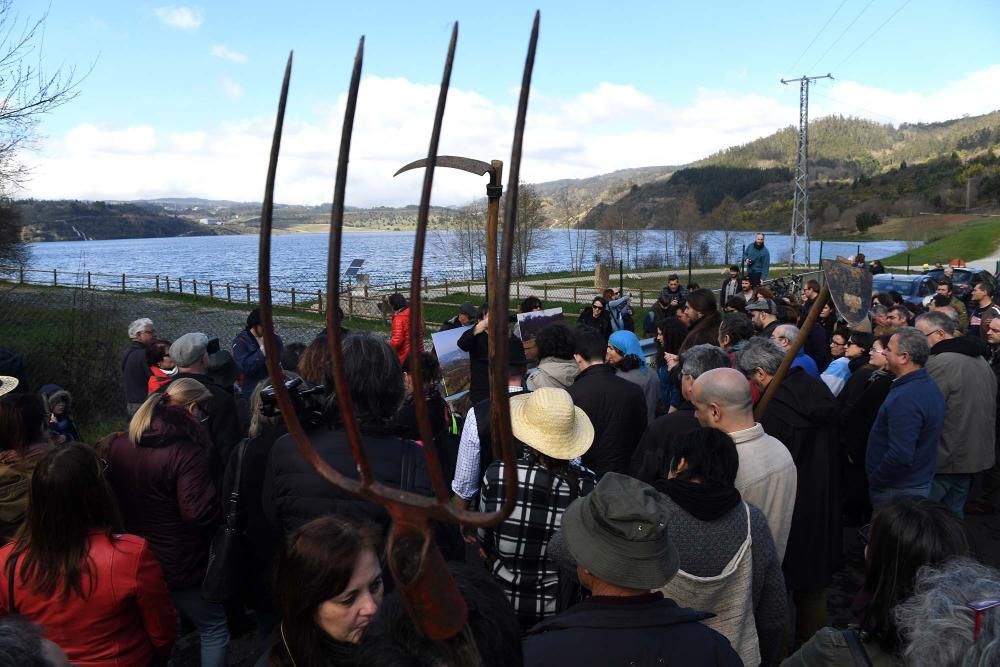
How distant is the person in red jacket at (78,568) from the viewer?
2219 millimetres

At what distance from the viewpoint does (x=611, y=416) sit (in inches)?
160

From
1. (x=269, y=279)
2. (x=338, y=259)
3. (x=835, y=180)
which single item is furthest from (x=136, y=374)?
(x=835, y=180)

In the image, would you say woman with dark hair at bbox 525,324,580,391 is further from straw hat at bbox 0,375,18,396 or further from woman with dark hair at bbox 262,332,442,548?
straw hat at bbox 0,375,18,396

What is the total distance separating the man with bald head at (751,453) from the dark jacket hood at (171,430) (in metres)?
2.27

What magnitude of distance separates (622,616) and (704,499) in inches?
27.5

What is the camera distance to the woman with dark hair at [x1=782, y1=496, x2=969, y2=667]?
1.74m

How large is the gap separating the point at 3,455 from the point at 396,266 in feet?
197

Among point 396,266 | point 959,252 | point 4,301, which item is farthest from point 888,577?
point 396,266

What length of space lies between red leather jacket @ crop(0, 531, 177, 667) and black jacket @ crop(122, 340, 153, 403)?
13.1 feet

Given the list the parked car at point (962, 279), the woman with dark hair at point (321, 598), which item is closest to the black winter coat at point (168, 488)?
the woman with dark hair at point (321, 598)

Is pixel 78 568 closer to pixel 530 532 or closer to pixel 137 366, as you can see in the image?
pixel 530 532

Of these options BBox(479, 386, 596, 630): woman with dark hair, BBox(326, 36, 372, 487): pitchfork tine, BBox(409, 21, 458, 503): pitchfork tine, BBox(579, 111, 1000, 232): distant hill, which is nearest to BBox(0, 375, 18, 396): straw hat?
BBox(479, 386, 596, 630): woman with dark hair

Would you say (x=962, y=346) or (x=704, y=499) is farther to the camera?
(x=962, y=346)

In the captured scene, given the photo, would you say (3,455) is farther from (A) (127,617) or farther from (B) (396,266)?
(B) (396,266)
